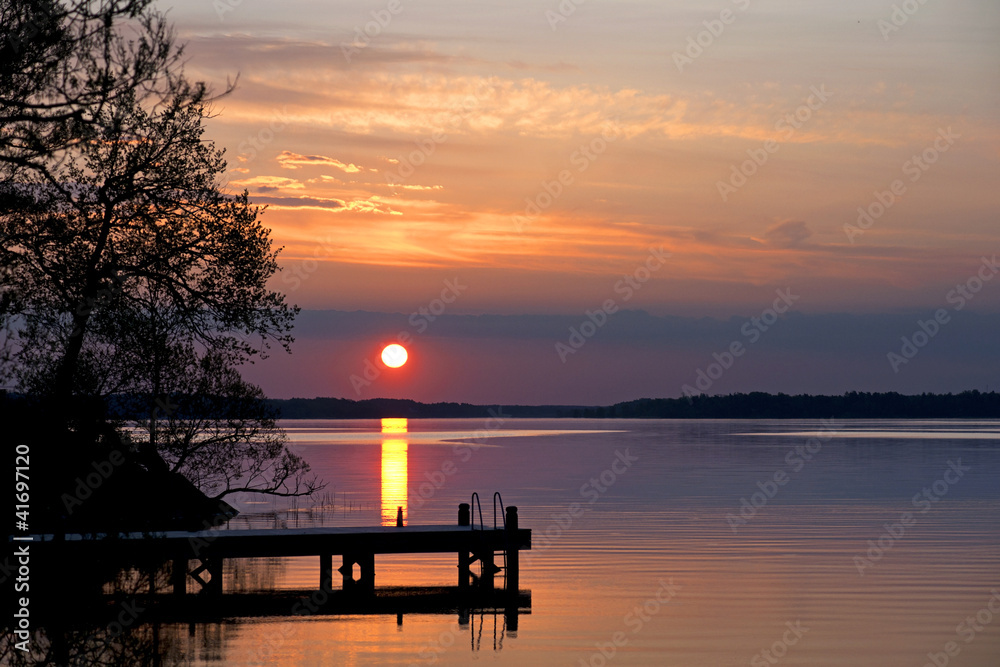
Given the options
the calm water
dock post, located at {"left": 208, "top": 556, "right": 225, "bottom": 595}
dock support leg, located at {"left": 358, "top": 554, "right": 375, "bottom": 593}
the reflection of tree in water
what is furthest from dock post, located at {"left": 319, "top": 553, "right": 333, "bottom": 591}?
the reflection of tree in water

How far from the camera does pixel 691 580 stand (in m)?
33.1

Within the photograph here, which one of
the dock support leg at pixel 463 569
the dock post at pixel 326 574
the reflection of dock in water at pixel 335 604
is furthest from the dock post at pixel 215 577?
the dock support leg at pixel 463 569

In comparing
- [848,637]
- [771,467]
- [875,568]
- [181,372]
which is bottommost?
[848,637]

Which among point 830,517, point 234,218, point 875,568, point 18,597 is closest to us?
point 18,597

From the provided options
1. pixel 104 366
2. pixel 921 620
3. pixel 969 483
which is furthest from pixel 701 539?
pixel 969 483

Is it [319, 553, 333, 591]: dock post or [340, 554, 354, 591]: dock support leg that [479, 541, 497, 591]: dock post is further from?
[319, 553, 333, 591]: dock post

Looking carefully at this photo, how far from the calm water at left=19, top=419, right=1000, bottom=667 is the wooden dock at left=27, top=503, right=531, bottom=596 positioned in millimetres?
1794

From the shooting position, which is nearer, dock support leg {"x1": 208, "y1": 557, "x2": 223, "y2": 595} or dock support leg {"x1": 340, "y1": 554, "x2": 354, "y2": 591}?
dock support leg {"x1": 208, "y1": 557, "x2": 223, "y2": 595}

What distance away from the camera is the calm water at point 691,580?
929 inches

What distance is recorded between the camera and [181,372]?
133ft

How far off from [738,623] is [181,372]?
75.6 ft

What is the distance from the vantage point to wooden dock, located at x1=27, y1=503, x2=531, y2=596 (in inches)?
1104

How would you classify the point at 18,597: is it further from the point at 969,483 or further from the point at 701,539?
the point at 969,483

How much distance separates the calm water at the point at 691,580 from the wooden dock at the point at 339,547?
1.79 m
